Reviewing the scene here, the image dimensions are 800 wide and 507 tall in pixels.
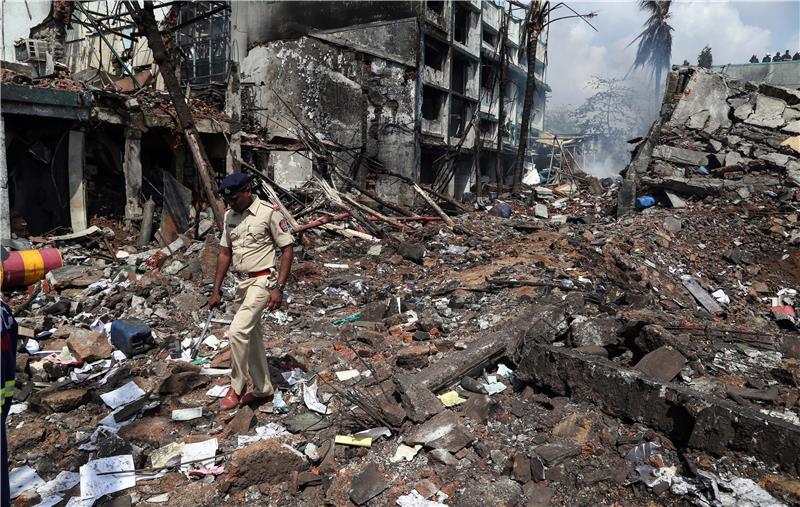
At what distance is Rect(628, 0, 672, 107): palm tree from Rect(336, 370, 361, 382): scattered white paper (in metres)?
38.8

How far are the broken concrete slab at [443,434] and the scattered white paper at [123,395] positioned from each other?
8.05 ft

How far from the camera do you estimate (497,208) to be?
13.6 metres

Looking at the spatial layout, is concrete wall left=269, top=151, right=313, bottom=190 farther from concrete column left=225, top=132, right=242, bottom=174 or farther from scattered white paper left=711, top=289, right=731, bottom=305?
scattered white paper left=711, top=289, right=731, bottom=305

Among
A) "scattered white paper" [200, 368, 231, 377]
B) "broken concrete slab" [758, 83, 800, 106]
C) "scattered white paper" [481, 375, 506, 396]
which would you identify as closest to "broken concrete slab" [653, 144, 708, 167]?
"broken concrete slab" [758, 83, 800, 106]

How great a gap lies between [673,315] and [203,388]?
5.01 meters

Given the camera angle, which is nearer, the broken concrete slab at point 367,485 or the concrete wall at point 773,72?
the broken concrete slab at point 367,485

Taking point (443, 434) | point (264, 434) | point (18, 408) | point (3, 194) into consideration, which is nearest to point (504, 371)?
point (443, 434)

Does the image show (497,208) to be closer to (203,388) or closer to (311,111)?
(311,111)

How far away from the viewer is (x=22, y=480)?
3.09 m

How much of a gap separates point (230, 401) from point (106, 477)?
0.98 metres

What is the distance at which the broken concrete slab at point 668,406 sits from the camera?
2.75 metres

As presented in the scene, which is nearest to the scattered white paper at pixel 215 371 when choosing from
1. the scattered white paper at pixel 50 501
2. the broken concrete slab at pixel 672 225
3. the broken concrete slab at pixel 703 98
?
the scattered white paper at pixel 50 501

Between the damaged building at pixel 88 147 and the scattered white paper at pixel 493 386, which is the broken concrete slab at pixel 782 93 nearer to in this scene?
the scattered white paper at pixel 493 386

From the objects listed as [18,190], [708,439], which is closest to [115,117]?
[18,190]
